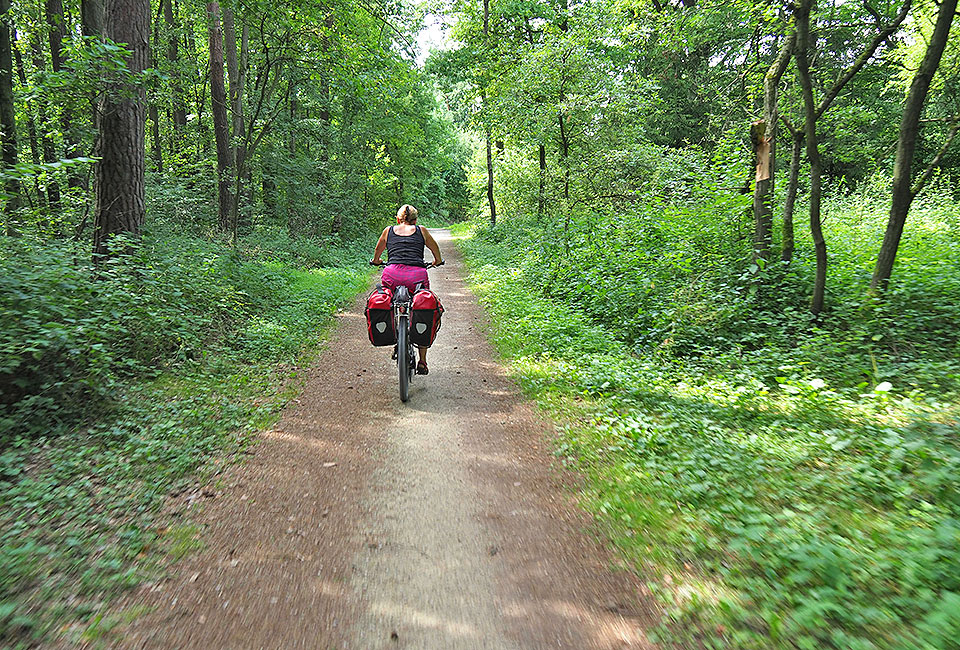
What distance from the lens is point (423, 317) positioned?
250 inches

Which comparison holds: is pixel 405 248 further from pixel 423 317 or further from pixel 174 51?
pixel 174 51

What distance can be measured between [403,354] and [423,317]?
513mm

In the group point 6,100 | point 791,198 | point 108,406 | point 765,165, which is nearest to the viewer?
point 108,406

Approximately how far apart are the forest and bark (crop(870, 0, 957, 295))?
4cm

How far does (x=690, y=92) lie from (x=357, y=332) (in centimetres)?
1481

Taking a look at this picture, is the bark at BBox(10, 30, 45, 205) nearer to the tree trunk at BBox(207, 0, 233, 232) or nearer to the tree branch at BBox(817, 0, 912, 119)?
the tree trunk at BBox(207, 0, 233, 232)

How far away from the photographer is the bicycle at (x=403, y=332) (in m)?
6.16

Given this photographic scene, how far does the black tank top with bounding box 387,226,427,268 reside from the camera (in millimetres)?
6562

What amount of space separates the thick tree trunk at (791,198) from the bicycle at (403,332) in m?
5.82

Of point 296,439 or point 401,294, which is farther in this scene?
point 401,294

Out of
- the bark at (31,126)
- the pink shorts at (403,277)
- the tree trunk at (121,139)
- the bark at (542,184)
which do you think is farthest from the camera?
the bark at (542,184)

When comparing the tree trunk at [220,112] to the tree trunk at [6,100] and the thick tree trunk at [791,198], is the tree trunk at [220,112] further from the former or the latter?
the thick tree trunk at [791,198]

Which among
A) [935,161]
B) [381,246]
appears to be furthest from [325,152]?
[935,161]

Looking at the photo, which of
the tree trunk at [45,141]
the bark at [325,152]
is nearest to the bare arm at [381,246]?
the tree trunk at [45,141]
